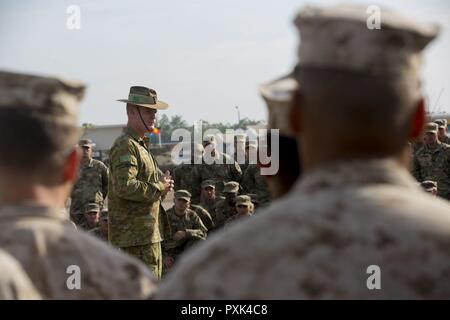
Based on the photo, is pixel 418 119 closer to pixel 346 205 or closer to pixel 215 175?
pixel 346 205

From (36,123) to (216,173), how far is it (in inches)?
412

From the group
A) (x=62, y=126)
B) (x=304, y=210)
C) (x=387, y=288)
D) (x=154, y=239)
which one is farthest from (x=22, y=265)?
(x=154, y=239)

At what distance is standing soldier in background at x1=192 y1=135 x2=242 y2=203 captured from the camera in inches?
508

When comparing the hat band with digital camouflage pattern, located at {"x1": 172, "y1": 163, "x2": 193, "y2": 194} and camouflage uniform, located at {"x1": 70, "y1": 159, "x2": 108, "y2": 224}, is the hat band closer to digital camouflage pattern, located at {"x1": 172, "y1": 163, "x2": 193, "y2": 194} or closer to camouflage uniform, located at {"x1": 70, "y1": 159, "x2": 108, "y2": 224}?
camouflage uniform, located at {"x1": 70, "y1": 159, "x2": 108, "y2": 224}

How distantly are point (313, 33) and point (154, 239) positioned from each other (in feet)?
18.1

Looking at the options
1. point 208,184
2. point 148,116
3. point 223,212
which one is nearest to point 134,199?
point 148,116

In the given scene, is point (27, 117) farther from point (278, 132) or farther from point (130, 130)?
point (130, 130)

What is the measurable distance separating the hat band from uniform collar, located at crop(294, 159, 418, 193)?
5.86m

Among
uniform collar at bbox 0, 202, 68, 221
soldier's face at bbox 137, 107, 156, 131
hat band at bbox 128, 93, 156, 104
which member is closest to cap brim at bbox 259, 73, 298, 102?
uniform collar at bbox 0, 202, 68, 221

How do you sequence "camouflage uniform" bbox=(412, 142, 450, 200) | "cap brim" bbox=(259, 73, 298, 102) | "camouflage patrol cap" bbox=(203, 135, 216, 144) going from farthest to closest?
"camouflage patrol cap" bbox=(203, 135, 216, 144) → "camouflage uniform" bbox=(412, 142, 450, 200) → "cap brim" bbox=(259, 73, 298, 102)

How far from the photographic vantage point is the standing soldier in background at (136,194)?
7.35 meters

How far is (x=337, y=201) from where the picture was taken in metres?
1.99

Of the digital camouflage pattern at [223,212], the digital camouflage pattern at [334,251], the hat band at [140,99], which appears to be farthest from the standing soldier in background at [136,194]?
the digital camouflage pattern at [334,251]

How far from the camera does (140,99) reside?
7.91 meters
